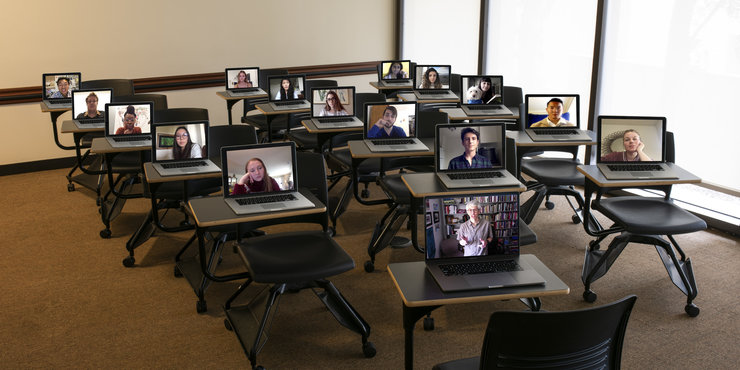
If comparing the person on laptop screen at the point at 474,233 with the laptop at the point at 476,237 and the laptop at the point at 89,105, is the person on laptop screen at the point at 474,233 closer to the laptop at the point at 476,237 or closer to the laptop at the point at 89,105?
the laptop at the point at 476,237

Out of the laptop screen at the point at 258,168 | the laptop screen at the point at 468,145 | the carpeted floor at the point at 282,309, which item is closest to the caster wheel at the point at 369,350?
the carpeted floor at the point at 282,309

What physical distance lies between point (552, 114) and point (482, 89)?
105 cm

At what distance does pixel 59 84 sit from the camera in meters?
6.69

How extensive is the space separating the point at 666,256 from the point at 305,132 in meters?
3.68

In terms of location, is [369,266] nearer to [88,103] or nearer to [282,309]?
[282,309]

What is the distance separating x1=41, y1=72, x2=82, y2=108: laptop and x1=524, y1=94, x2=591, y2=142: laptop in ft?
14.6

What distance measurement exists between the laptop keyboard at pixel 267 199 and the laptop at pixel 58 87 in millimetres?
3713

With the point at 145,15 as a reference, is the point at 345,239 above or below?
below

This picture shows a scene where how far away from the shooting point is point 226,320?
3.95 meters

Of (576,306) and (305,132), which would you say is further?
(305,132)

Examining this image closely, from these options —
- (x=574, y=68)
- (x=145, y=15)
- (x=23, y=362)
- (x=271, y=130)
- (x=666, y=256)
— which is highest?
(x=145, y=15)

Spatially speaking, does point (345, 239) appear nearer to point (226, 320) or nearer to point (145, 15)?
point (226, 320)

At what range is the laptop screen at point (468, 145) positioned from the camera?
14.0ft

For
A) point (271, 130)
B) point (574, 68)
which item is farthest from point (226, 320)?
point (574, 68)
